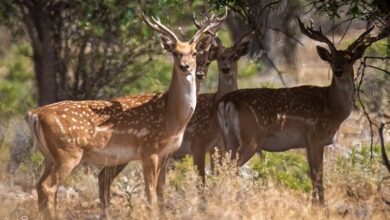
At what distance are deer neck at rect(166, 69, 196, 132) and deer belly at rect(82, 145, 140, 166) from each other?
435mm

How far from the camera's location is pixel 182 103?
10.2 metres

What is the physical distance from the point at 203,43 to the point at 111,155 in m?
1.84

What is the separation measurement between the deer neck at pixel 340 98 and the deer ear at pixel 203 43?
1.59m

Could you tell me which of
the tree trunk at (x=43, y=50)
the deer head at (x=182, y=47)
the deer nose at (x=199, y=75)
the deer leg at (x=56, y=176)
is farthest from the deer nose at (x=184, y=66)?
the tree trunk at (x=43, y=50)

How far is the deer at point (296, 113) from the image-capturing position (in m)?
11.4

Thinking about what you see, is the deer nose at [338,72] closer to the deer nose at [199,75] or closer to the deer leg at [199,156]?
the deer nose at [199,75]

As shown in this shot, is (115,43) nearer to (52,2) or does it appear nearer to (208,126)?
(52,2)

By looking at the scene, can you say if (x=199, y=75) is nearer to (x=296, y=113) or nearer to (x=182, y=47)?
(x=296, y=113)

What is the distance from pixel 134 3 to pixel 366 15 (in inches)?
155

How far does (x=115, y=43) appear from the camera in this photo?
46.0ft

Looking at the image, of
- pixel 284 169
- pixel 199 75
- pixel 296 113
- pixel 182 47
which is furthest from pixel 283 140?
pixel 182 47

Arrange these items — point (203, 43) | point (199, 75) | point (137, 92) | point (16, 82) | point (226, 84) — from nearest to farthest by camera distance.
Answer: point (203, 43) → point (199, 75) → point (226, 84) → point (137, 92) → point (16, 82)

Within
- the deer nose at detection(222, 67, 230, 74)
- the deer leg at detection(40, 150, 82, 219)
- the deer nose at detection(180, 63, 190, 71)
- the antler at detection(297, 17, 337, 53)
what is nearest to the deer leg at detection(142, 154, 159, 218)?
the deer leg at detection(40, 150, 82, 219)

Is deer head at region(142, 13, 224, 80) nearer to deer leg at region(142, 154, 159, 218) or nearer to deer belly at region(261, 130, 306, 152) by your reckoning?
deer leg at region(142, 154, 159, 218)
